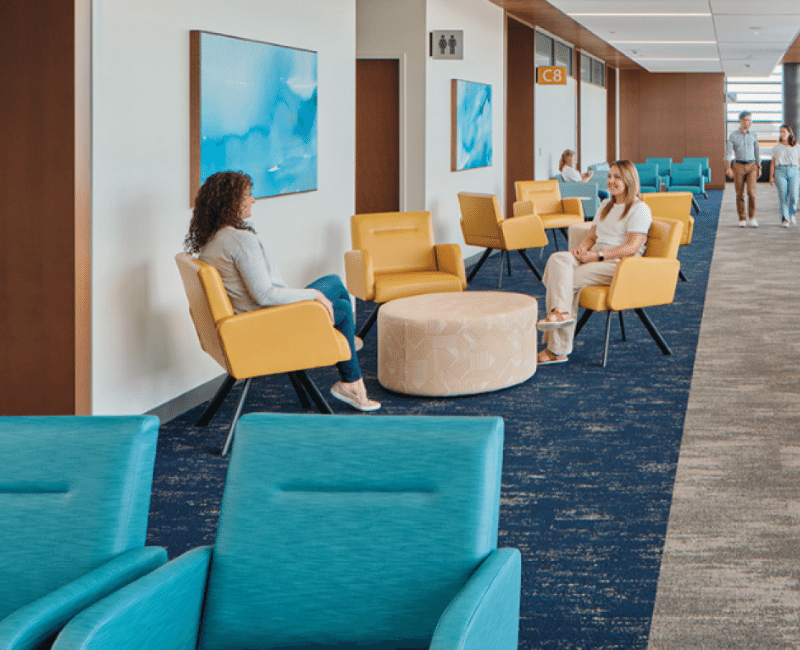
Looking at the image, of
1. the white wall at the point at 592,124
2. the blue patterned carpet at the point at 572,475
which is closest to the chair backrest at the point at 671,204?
the blue patterned carpet at the point at 572,475

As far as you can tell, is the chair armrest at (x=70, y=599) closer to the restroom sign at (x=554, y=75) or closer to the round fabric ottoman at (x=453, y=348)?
the round fabric ottoman at (x=453, y=348)

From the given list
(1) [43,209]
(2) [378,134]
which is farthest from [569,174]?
(1) [43,209]

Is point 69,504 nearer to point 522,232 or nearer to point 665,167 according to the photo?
point 522,232

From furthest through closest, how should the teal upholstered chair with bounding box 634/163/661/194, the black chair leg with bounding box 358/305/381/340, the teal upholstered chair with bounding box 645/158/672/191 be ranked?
the teal upholstered chair with bounding box 645/158/672/191 → the teal upholstered chair with bounding box 634/163/661/194 → the black chair leg with bounding box 358/305/381/340

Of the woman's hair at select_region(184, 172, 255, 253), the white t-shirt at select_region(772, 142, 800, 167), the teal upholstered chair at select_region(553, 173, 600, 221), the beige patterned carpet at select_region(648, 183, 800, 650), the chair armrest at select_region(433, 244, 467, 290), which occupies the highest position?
the white t-shirt at select_region(772, 142, 800, 167)

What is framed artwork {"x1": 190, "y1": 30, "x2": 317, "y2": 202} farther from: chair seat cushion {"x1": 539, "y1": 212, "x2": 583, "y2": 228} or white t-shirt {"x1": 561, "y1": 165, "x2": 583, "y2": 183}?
white t-shirt {"x1": 561, "y1": 165, "x2": 583, "y2": 183}

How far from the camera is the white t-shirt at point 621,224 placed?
664 cm

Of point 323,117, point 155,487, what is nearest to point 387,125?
point 323,117

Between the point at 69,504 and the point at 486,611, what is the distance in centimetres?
91

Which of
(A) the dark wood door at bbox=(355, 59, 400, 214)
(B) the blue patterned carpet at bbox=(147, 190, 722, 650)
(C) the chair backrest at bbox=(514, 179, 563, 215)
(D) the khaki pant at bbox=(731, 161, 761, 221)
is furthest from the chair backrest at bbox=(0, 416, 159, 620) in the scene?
(D) the khaki pant at bbox=(731, 161, 761, 221)

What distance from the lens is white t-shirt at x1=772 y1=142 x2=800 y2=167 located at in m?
15.2

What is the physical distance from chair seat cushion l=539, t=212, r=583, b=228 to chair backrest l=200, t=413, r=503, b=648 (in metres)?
9.98

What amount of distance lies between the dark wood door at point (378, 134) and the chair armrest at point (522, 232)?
3.98ft

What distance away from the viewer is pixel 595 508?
12.8 ft
